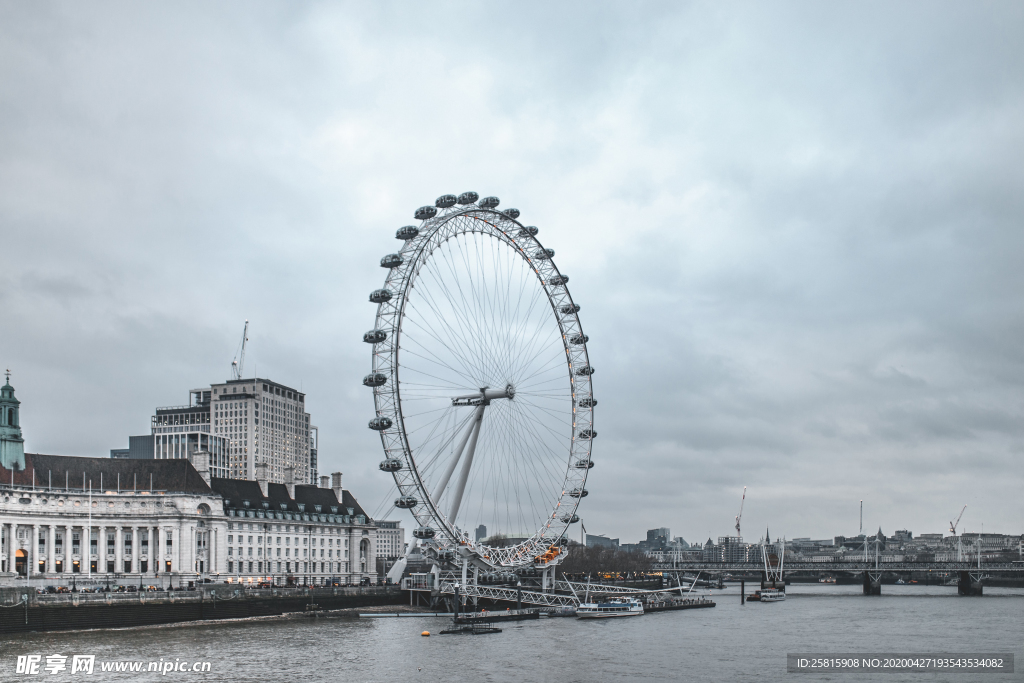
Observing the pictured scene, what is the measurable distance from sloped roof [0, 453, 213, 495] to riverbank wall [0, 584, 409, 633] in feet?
69.6

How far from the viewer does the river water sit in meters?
60.7

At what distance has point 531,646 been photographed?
76.4 m

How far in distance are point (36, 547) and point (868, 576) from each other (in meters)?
138

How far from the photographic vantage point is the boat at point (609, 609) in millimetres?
108875

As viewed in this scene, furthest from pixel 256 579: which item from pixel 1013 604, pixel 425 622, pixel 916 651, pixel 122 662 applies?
pixel 1013 604

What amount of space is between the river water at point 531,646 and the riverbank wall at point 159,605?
9.18 feet

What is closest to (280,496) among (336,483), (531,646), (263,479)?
(263,479)

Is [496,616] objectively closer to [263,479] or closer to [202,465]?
[202,465]

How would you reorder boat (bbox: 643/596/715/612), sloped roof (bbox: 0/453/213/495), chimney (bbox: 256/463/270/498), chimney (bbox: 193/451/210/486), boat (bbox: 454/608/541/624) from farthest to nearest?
chimney (bbox: 256/463/270/498), boat (bbox: 643/596/715/612), chimney (bbox: 193/451/210/486), sloped roof (bbox: 0/453/213/495), boat (bbox: 454/608/541/624)

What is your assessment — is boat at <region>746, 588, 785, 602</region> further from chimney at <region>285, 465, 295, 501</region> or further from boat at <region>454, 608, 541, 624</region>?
chimney at <region>285, 465, 295, 501</region>

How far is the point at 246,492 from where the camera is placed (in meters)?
130

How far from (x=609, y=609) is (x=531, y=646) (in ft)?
122

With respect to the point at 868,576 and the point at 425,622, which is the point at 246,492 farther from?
the point at 868,576

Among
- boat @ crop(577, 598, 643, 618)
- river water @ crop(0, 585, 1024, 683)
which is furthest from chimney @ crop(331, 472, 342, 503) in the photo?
boat @ crop(577, 598, 643, 618)
